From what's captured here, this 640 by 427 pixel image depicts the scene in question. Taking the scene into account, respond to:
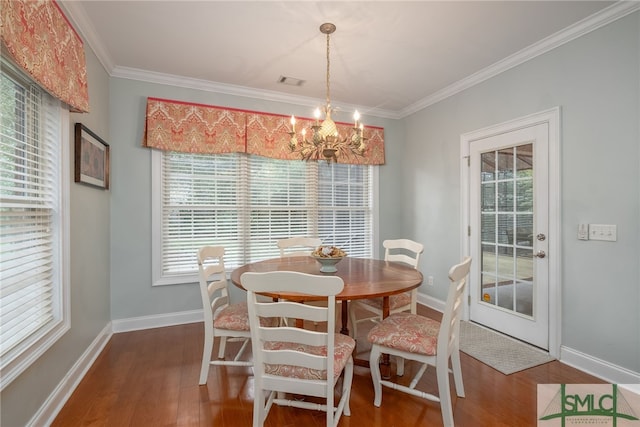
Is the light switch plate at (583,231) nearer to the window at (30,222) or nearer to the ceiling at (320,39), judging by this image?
the ceiling at (320,39)

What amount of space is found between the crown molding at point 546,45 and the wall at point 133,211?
2868 millimetres

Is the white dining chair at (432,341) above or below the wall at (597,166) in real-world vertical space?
below

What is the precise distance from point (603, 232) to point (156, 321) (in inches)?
156

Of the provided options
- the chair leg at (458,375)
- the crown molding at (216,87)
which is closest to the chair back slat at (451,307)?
the chair leg at (458,375)

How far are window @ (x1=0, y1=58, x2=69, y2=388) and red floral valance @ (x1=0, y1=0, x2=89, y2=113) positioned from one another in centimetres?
14

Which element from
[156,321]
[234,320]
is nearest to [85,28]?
[234,320]

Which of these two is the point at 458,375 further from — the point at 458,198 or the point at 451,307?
the point at 458,198

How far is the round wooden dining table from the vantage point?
179 cm

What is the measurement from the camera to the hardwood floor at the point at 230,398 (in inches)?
69.6

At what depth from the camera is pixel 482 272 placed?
3188 mm

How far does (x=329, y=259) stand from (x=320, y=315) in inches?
29.7

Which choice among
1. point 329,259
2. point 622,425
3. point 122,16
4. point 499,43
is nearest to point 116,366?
point 329,259

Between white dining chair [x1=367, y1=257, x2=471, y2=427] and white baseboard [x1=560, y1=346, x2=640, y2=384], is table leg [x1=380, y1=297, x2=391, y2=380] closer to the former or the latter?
white dining chair [x1=367, y1=257, x2=471, y2=427]

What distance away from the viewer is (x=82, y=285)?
2301mm
